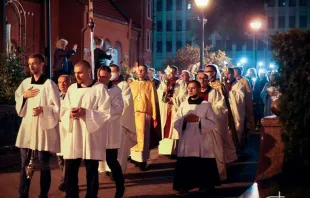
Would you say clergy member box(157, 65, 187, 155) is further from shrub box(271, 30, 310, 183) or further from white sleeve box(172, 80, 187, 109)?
shrub box(271, 30, 310, 183)

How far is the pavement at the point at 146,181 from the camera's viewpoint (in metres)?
9.67

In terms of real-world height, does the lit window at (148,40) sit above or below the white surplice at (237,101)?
above

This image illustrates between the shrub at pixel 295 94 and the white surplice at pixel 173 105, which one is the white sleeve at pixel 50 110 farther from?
the white surplice at pixel 173 105

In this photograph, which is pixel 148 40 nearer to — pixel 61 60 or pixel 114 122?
pixel 61 60

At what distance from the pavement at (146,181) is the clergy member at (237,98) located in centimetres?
127

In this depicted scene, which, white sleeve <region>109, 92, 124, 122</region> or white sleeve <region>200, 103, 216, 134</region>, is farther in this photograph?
white sleeve <region>200, 103, 216, 134</region>

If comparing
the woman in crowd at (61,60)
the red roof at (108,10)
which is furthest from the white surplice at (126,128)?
the red roof at (108,10)

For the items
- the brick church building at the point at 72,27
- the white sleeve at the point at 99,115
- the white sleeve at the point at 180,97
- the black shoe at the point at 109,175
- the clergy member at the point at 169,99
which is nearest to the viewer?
the white sleeve at the point at 99,115

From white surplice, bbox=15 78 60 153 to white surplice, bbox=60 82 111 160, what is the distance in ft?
1.04

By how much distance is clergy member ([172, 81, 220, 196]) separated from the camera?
9.61 metres

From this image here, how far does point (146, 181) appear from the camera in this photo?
1088 centimetres

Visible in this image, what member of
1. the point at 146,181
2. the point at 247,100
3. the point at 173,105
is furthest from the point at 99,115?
Result: the point at 247,100

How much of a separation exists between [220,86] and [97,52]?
4.24 m

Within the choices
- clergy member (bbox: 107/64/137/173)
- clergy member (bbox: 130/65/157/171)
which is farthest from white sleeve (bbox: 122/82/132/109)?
clergy member (bbox: 130/65/157/171)
